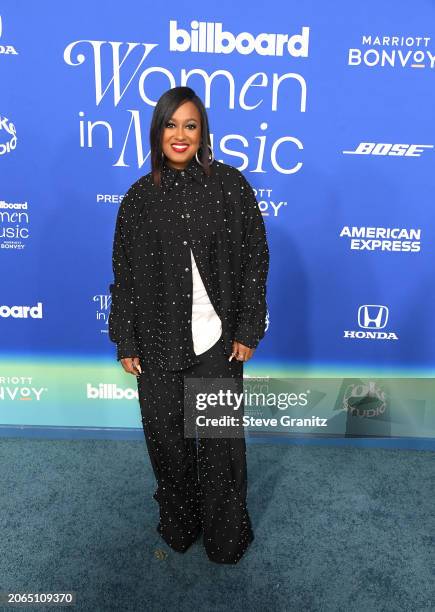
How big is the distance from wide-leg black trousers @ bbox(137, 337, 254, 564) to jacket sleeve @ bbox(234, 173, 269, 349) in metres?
0.10

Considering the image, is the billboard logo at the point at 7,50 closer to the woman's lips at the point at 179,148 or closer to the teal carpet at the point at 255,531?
the woman's lips at the point at 179,148

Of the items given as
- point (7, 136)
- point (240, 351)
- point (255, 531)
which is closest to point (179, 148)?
point (240, 351)

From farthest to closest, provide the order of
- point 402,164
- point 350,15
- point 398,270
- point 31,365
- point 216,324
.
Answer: point 31,365, point 398,270, point 402,164, point 350,15, point 216,324

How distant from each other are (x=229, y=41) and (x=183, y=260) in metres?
1.05

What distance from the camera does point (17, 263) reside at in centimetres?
265

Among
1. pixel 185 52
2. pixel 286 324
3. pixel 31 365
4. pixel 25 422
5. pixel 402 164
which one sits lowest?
pixel 25 422

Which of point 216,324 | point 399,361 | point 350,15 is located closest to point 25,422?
point 216,324

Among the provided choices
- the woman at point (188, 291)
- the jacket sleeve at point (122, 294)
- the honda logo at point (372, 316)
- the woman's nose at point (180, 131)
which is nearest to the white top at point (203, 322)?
the woman at point (188, 291)

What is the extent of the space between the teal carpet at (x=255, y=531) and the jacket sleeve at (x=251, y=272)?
866mm

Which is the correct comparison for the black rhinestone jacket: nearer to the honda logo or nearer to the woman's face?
the woman's face

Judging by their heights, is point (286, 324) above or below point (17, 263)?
below

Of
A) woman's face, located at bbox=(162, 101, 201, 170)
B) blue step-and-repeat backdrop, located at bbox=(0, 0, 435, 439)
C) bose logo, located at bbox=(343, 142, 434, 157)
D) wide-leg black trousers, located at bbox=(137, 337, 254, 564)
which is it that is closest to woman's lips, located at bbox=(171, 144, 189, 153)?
woman's face, located at bbox=(162, 101, 201, 170)

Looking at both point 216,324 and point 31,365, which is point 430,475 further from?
point 31,365

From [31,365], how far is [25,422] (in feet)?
1.08
